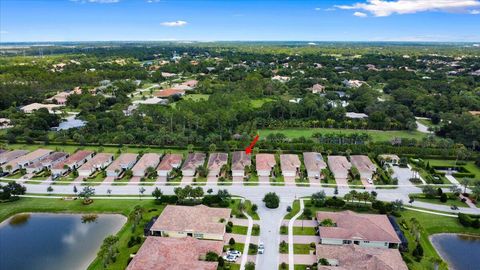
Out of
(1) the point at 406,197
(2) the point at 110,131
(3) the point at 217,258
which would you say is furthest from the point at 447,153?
(2) the point at 110,131

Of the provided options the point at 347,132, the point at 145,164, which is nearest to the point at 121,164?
the point at 145,164

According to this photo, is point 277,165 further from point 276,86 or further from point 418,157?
point 276,86

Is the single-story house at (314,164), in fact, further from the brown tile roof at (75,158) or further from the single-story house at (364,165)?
the brown tile roof at (75,158)

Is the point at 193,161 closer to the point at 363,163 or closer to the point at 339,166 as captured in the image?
the point at 339,166

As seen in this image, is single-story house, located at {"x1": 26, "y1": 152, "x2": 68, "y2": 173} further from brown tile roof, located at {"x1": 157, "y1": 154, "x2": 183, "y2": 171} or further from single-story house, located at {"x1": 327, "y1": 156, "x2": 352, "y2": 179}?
single-story house, located at {"x1": 327, "y1": 156, "x2": 352, "y2": 179}

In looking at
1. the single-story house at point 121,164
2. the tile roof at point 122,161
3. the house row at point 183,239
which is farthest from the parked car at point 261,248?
the tile roof at point 122,161
